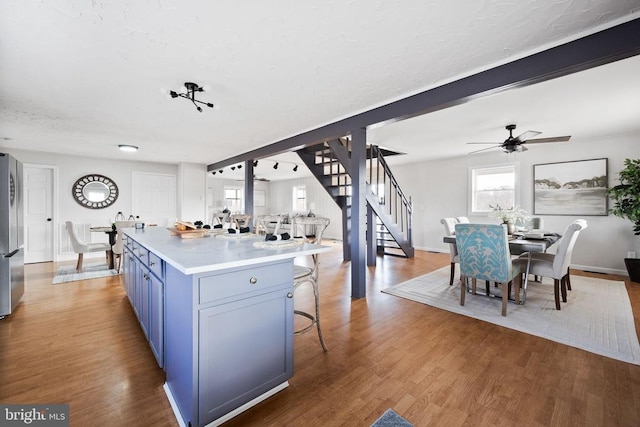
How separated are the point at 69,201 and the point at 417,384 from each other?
7924 mm

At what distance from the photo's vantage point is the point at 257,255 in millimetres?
1516

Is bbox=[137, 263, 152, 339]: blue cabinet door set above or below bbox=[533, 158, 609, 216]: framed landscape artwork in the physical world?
below

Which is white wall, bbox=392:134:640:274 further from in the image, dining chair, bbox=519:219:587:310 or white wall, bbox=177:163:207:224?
white wall, bbox=177:163:207:224

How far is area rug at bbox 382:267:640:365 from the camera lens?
7.42 feet

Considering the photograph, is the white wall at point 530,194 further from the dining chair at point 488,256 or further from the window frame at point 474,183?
the dining chair at point 488,256

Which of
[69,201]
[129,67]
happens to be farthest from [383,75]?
[69,201]

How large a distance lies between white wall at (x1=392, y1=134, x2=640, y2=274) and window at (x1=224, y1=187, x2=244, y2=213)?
669 cm

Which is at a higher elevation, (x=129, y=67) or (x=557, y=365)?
(x=129, y=67)

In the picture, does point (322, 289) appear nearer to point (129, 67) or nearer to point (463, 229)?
point (463, 229)

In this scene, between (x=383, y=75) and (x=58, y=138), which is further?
(x=58, y=138)

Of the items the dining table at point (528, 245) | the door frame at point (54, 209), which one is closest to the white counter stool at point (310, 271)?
the dining table at point (528, 245)

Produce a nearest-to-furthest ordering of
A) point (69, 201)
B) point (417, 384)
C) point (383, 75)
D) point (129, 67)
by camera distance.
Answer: point (417, 384), point (129, 67), point (383, 75), point (69, 201)

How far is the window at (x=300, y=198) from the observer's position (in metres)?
10.6

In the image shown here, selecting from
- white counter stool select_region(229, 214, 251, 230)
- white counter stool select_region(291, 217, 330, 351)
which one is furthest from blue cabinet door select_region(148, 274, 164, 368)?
white counter stool select_region(229, 214, 251, 230)
